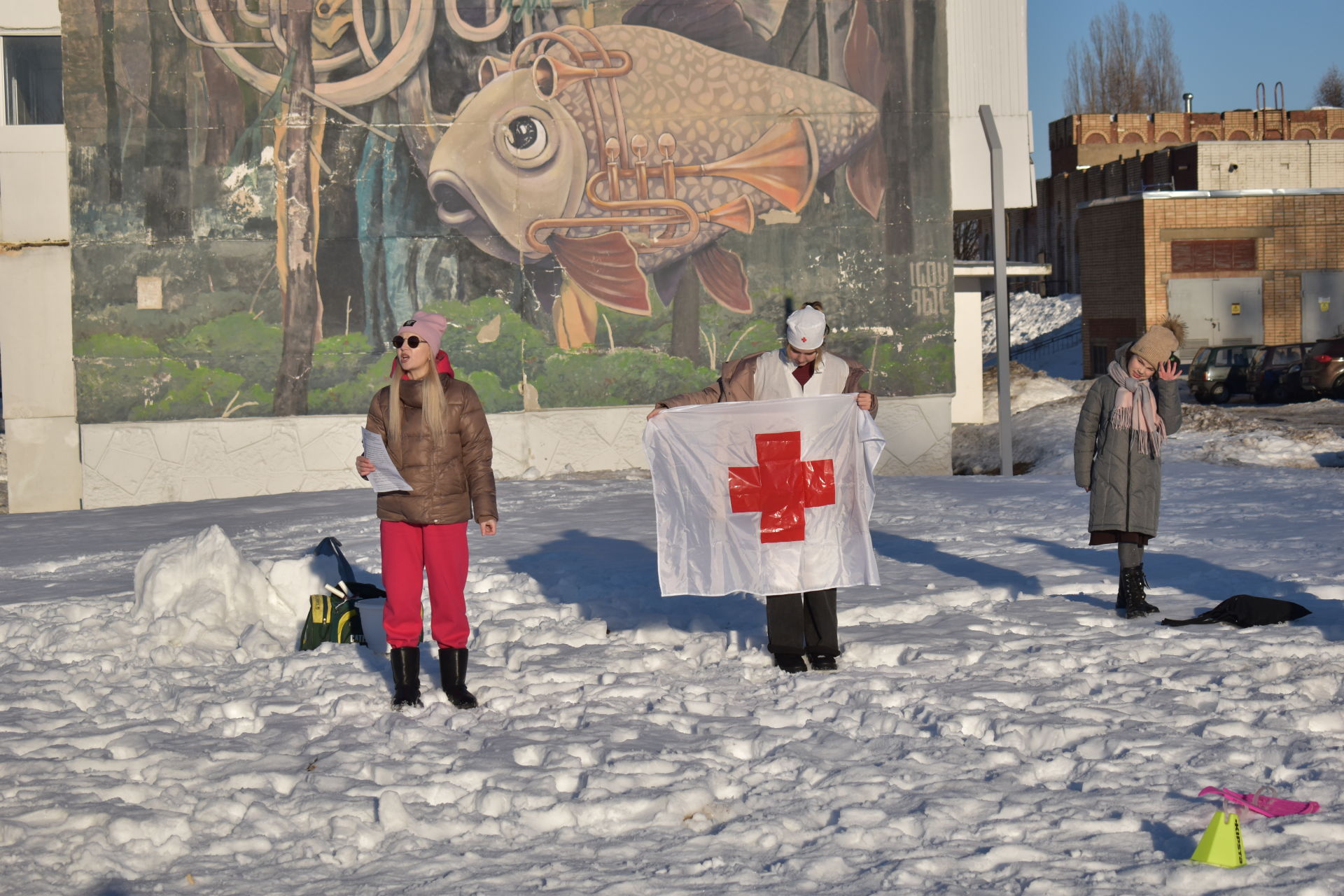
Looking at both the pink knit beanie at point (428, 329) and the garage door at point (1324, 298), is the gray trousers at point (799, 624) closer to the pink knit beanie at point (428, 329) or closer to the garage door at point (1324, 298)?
the pink knit beanie at point (428, 329)

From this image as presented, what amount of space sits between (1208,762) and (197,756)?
4248 mm

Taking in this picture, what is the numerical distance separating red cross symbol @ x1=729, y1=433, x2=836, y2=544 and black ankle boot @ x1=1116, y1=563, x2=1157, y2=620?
220cm

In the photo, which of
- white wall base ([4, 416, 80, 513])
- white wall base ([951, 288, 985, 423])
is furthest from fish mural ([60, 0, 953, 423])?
white wall base ([951, 288, 985, 423])

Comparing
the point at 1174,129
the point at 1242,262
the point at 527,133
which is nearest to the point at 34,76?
the point at 527,133

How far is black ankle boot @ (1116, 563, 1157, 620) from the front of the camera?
8.34 m

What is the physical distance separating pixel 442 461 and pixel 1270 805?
3.89 m

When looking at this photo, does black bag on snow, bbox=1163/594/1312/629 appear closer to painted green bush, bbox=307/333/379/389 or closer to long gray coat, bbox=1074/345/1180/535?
long gray coat, bbox=1074/345/1180/535

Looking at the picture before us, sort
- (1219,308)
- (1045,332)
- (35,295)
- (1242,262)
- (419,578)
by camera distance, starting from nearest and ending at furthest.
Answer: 1. (419,578)
2. (35,295)
3. (1219,308)
4. (1242,262)
5. (1045,332)

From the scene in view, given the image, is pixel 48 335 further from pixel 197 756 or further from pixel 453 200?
pixel 197 756

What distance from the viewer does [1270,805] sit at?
4.91 metres

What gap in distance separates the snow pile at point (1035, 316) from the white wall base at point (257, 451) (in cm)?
4023

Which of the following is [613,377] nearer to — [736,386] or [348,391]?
[348,391]

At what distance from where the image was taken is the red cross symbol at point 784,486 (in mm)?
7395

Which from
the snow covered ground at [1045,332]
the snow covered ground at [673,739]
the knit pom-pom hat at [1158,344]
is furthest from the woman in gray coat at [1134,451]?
the snow covered ground at [1045,332]
